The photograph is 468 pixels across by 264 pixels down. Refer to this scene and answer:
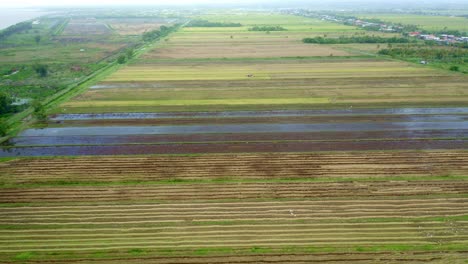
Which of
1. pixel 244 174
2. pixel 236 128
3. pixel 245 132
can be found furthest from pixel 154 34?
pixel 244 174

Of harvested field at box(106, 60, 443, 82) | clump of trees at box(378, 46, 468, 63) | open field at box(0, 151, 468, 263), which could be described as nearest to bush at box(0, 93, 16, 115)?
open field at box(0, 151, 468, 263)

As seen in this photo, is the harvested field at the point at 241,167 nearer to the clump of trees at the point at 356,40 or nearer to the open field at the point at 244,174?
the open field at the point at 244,174

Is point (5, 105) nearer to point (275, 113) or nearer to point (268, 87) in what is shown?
point (275, 113)

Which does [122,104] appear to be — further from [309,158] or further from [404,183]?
[404,183]

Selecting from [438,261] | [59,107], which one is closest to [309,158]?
[438,261]

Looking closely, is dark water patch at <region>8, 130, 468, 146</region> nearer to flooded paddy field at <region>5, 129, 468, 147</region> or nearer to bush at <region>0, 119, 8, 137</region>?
flooded paddy field at <region>5, 129, 468, 147</region>

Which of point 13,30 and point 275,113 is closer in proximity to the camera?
point 275,113

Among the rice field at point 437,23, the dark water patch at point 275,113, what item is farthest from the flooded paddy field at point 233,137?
the rice field at point 437,23
